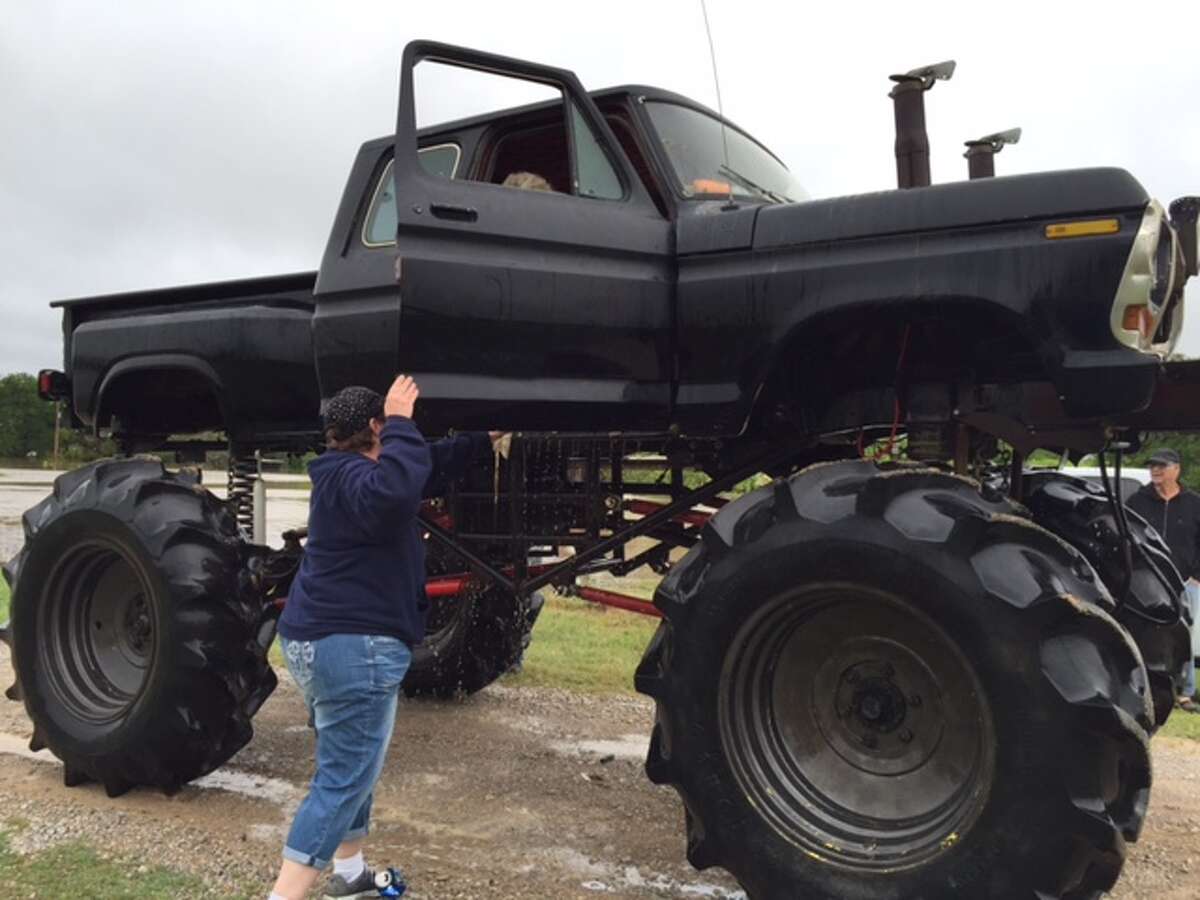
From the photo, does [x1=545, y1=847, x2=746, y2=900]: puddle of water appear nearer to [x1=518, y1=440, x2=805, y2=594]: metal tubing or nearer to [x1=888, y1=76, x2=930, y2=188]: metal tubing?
[x1=518, y1=440, x2=805, y2=594]: metal tubing

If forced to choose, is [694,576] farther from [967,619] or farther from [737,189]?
[737,189]

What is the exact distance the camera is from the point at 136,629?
5449 millimetres

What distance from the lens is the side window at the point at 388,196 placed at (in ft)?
16.3

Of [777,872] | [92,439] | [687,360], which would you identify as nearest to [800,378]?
[687,360]

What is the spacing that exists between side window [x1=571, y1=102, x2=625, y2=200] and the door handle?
18.9 inches

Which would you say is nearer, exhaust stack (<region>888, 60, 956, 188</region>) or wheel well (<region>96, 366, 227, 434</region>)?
exhaust stack (<region>888, 60, 956, 188</region>)

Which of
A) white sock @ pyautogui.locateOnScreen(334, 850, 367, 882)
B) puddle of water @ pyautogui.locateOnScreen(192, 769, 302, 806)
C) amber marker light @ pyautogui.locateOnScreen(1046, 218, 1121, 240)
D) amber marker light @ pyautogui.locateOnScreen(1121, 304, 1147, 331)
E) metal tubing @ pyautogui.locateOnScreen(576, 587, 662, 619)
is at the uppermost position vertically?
amber marker light @ pyautogui.locateOnScreen(1046, 218, 1121, 240)

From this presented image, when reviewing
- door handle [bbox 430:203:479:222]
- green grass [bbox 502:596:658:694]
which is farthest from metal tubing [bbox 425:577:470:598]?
green grass [bbox 502:596:658:694]

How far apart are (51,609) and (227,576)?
3.72 ft

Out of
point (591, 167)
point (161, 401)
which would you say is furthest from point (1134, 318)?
point (161, 401)

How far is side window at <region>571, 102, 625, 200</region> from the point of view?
14.5 feet

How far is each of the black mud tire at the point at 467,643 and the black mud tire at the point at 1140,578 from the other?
10.9 ft

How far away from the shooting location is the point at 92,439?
6.67m

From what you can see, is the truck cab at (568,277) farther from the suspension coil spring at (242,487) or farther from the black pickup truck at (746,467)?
the suspension coil spring at (242,487)
